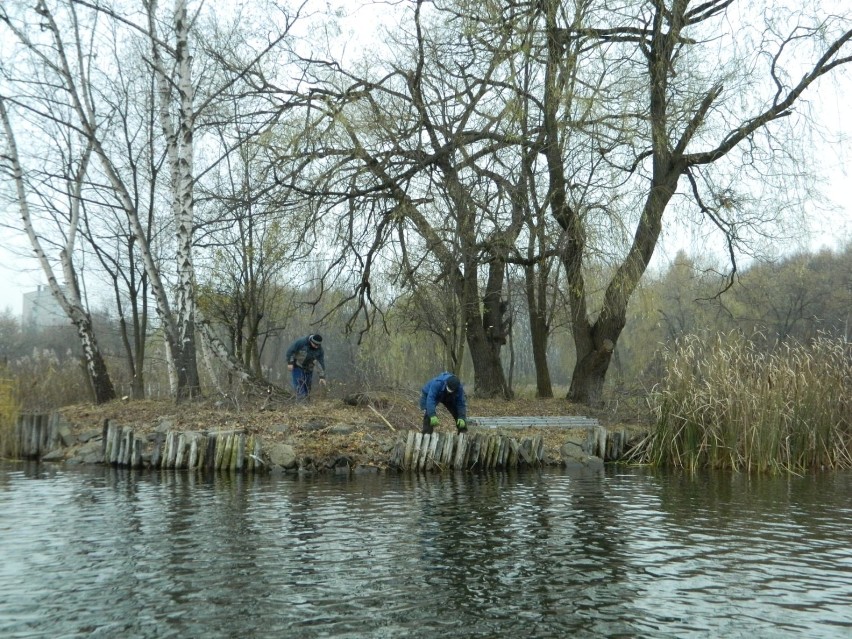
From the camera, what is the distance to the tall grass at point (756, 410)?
12.3m

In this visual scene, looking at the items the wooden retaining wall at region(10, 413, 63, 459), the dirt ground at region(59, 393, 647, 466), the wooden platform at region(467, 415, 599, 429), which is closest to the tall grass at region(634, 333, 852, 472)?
the dirt ground at region(59, 393, 647, 466)

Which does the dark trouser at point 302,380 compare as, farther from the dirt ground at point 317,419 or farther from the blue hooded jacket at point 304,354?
the dirt ground at point 317,419

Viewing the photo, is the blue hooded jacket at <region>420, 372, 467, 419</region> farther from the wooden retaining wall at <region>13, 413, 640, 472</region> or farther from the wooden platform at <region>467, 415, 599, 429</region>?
the wooden platform at <region>467, 415, 599, 429</region>

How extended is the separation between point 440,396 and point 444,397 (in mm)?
99

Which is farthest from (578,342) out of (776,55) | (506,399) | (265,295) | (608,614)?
(608,614)

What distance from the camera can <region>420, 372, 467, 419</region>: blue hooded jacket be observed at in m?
12.8

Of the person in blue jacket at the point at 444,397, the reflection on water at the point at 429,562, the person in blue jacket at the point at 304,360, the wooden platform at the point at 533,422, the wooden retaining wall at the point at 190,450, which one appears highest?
the person in blue jacket at the point at 304,360

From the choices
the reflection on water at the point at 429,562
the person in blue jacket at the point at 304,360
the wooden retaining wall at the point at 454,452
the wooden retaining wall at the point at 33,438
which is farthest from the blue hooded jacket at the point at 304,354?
the reflection on water at the point at 429,562

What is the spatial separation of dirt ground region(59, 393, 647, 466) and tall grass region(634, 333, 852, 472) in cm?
183

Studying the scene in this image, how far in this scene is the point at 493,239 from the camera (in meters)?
16.5

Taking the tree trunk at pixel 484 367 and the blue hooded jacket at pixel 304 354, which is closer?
the blue hooded jacket at pixel 304 354

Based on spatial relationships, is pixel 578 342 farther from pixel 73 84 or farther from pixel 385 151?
pixel 73 84

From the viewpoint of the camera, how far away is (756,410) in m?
12.2

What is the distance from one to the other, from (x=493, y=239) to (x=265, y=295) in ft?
31.6
